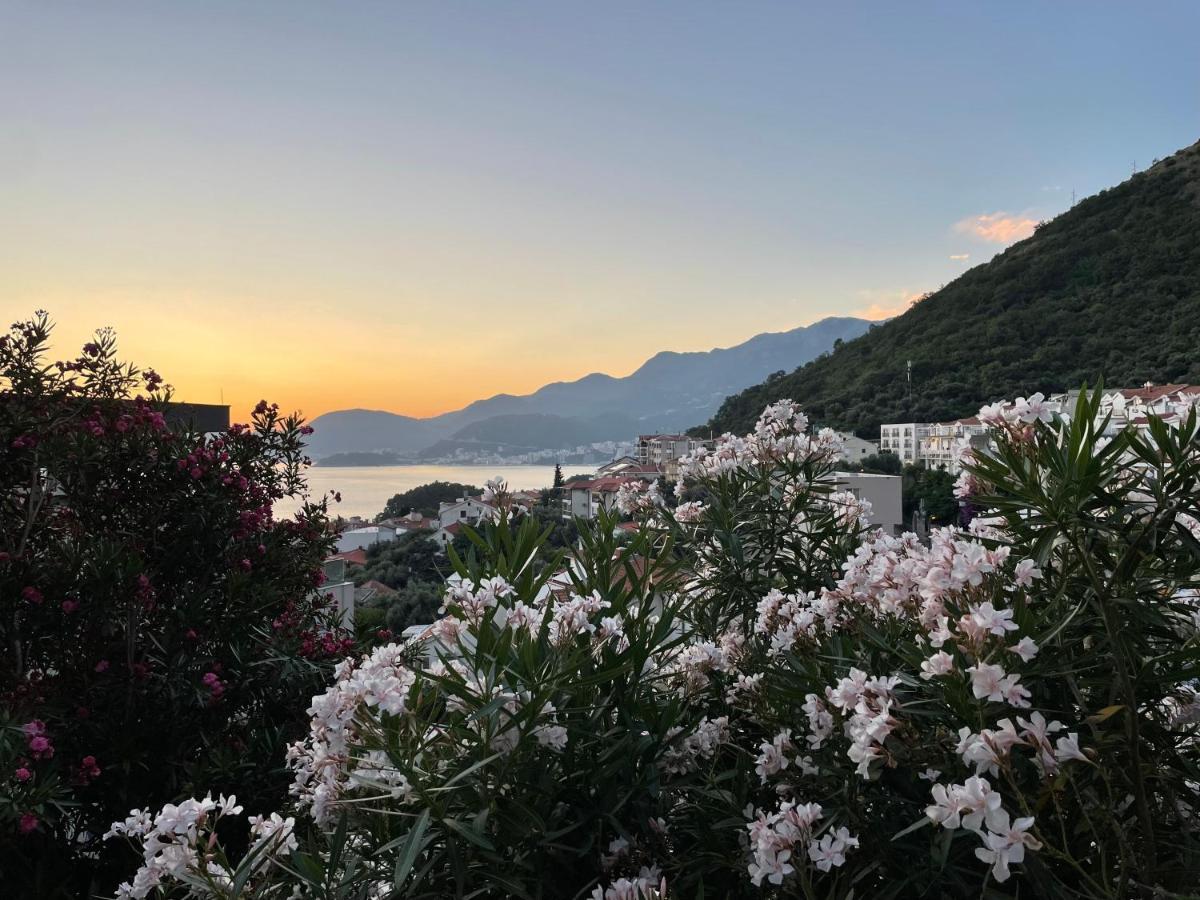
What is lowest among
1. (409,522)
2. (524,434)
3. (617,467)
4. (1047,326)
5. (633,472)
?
(409,522)

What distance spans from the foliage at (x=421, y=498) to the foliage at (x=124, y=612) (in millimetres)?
22267

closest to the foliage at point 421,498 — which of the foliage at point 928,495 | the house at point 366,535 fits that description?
the house at point 366,535

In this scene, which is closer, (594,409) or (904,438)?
(904,438)

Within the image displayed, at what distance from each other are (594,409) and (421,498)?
255ft

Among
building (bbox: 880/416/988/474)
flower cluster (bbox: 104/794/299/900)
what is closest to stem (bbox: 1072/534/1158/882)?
flower cluster (bbox: 104/794/299/900)

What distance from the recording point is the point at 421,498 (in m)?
27.0

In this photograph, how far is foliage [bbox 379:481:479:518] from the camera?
25.8 metres

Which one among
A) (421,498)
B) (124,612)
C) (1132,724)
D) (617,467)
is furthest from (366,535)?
(1132,724)

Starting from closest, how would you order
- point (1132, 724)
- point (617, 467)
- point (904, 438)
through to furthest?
point (1132, 724), point (617, 467), point (904, 438)

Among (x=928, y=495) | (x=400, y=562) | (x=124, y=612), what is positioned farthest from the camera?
(x=928, y=495)

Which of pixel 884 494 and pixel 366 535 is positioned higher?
pixel 884 494

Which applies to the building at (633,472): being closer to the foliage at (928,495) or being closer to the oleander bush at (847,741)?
the oleander bush at (847,741)

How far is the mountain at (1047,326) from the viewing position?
3434 centimetres

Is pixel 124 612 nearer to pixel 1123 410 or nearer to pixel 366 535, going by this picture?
pixel 1123 410
